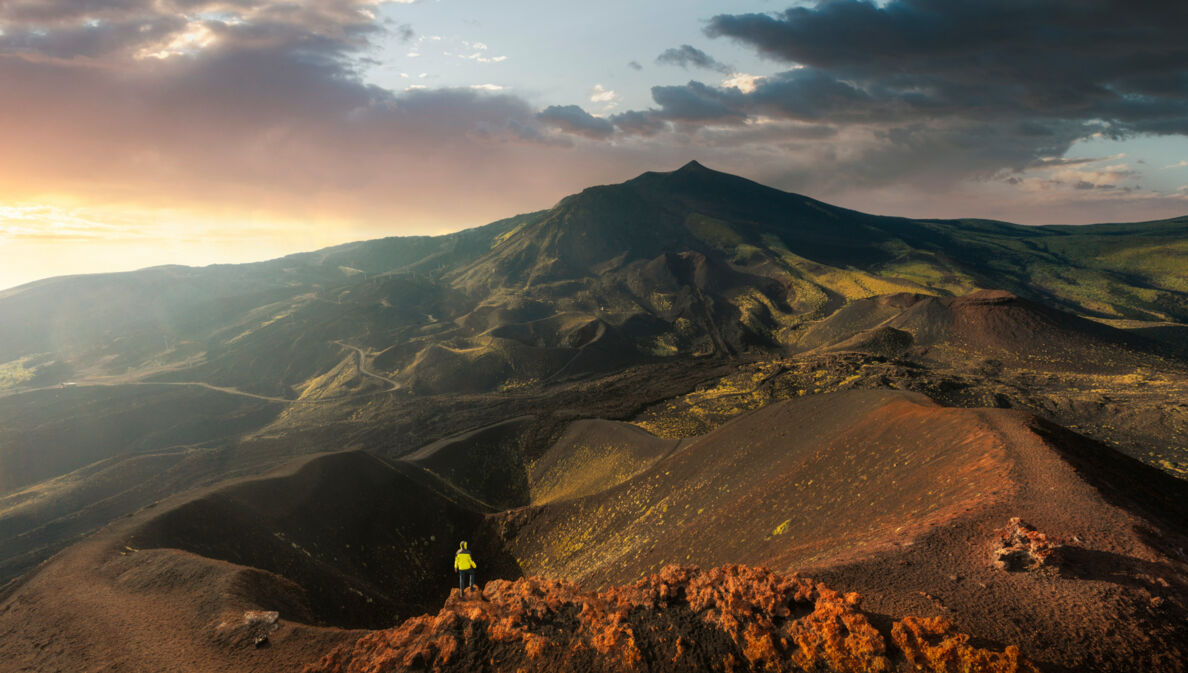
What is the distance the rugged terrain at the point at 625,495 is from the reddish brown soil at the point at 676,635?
2.4 inches

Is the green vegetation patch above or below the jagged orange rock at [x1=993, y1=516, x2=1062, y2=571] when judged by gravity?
below

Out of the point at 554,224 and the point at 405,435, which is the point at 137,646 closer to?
the point at 405,435

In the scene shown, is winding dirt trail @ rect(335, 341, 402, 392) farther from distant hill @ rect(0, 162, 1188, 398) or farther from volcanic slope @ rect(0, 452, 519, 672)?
volcanic slope @ rect(0, 452, 519, 672)

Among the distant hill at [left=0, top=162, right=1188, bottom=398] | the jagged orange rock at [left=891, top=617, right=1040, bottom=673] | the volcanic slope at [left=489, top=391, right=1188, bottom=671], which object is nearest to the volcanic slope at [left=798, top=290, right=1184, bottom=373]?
the distant hill at [left=0, top=162, right=1188, bottom=398]

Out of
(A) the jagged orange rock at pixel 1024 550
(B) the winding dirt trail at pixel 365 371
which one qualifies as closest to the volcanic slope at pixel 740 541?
(A) the jagged orange rock at pixel 1024 550

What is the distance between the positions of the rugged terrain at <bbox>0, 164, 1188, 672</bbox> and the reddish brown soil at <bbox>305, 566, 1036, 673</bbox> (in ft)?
0.20

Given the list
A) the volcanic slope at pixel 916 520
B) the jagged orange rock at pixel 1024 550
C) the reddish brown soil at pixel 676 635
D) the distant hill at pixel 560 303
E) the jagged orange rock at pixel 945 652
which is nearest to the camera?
the jagged orange rock at pixel 945 652

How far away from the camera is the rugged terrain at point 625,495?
11.0 m

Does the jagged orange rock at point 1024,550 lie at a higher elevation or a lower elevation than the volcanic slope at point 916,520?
higher

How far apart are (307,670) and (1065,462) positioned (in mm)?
24666

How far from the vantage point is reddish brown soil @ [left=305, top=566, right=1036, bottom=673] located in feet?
29.9

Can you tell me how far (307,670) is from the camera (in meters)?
11.9

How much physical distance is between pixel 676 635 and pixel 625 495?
2525 cm

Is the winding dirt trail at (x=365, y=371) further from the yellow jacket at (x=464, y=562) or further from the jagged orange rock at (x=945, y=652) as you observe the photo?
Answer: the jagged orange rock at (x=945, y=652)
